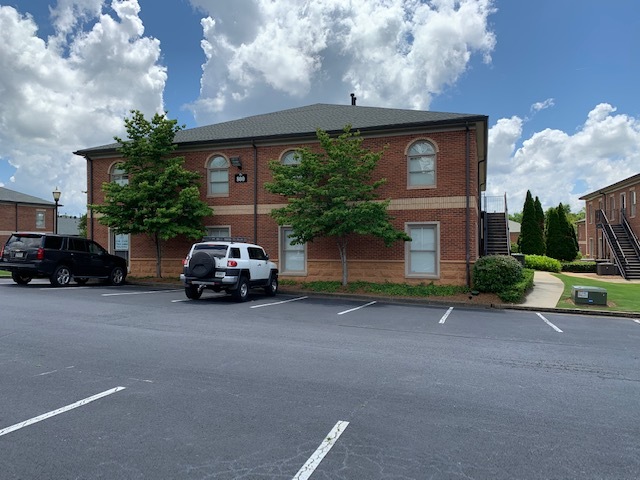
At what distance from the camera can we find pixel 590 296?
45.0ft

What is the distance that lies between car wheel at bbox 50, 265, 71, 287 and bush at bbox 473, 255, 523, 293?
1534cm

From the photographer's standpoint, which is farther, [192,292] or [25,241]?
[25,241]

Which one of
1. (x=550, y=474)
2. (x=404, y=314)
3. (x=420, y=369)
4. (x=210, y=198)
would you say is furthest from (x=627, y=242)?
(x=550, y=474)

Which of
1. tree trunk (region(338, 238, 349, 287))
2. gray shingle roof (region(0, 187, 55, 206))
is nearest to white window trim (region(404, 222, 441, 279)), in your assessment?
tree trunk (region(338, 238, 349, 287))

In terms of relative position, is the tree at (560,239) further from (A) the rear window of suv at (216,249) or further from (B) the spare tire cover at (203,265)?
(B) the spare tire cover at (203,265)

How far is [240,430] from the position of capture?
13.0 feet

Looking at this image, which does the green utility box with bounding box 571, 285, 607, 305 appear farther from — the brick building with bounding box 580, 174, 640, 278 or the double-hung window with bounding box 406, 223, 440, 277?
the brick building with bounding box 580, 174, 640, 278

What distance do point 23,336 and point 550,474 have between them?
27.1ft

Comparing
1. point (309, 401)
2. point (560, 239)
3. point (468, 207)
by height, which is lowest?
point (309, 401)

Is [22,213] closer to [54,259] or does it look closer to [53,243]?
[53,243]

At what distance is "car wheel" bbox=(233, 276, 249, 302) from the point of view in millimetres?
13438

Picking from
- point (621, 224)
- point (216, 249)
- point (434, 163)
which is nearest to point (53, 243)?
point (216, 249)

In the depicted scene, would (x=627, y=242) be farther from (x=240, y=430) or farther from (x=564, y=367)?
(x=240, y=430)

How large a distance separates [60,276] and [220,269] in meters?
7.38
